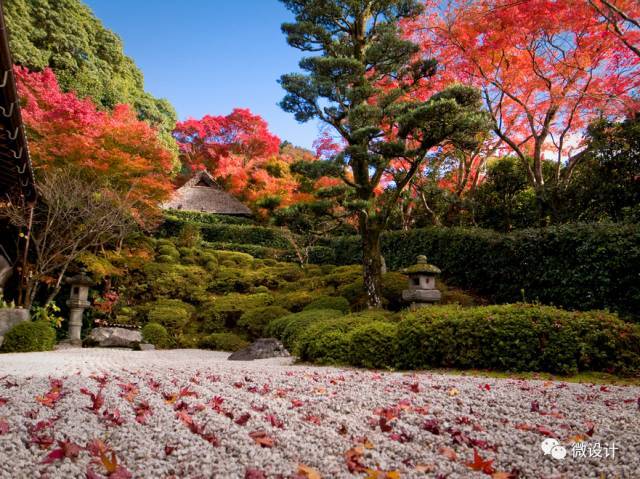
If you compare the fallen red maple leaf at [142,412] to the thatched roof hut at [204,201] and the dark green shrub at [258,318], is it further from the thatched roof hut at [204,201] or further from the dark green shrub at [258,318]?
the thatched roof hut at [204,201]

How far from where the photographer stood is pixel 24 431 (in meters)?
2.35

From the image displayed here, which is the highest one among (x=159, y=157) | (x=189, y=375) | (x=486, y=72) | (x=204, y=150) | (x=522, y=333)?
(x=204, y=150)

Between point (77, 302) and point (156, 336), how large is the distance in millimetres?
2036

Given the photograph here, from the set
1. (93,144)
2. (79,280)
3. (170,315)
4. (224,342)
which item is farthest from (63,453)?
(93,144)

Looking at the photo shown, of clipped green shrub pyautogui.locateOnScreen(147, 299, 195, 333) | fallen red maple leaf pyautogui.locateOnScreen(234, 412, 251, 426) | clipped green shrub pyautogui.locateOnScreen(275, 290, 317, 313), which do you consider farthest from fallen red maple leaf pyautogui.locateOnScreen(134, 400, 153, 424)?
clipped green shrub pyautogui.locateOnScreen(147, 299, 195, 333)

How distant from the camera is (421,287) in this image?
312 inches

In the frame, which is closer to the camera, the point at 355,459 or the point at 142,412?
the point at 355,459

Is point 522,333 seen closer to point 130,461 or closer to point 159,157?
point 130,461

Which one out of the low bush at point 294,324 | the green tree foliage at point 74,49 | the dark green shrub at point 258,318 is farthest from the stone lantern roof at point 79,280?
the green tree foliage at point 74,49

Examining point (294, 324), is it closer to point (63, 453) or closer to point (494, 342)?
point (494, 342)

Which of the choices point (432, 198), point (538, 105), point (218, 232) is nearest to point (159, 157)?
point (218, 232)

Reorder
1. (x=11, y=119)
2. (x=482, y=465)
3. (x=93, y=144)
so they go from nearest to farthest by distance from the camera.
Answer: (x=482, y=465)
(x=11, y=119)
(x=93, y=144)

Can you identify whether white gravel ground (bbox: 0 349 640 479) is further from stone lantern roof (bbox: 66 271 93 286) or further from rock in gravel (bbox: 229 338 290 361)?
stone lantern roof (bbox: 66 271 93 286)

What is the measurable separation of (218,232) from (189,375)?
15.1 m
